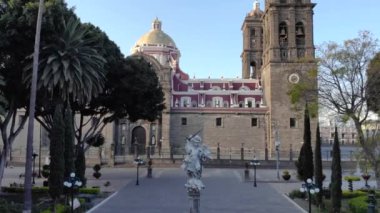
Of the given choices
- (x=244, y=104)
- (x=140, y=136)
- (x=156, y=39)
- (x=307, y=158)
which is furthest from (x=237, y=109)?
(x=307, y=158)

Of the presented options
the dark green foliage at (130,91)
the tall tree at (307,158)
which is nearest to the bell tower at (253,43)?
the dark green foliage at (130,91)

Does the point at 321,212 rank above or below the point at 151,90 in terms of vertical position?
below

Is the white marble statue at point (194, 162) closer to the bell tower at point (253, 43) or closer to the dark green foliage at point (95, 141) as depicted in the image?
the dark green foliage at point (95, 141)

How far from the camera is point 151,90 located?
A: 37.3 meters

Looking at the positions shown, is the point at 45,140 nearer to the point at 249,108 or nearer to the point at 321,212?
the point at 249,108

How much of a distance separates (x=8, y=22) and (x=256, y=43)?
2603 inches

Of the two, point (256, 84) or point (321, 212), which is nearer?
point (321, 212)

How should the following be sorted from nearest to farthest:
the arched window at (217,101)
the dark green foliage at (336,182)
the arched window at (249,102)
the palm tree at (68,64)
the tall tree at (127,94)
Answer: the dark green foliage at (336,182), the palm tree at (68,64), the tall tree at (127,94), the arched window at (249,102), the arched window at (217,101)

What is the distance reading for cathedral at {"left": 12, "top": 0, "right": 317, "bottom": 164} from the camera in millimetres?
64287

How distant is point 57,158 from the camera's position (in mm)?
21562

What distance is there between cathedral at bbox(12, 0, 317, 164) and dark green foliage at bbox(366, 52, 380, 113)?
101 ft

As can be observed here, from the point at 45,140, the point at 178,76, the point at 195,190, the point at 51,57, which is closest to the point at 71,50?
the point at 51,57

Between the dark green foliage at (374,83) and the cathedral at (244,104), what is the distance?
30.3 metres

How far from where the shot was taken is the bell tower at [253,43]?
8556cm
